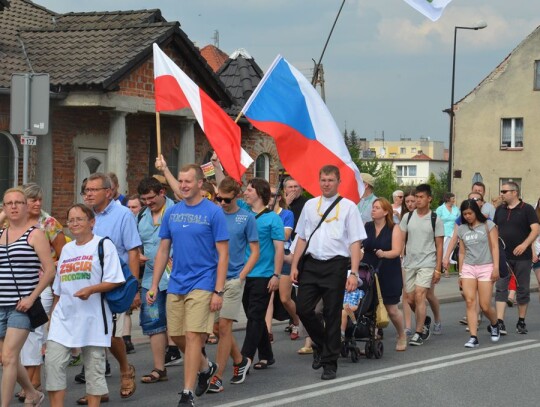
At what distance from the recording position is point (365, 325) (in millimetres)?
10977

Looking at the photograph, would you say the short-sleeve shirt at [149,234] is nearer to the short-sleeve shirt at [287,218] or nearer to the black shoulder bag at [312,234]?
the black shoulder bag at [312,234]

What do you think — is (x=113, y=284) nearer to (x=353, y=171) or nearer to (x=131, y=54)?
(x=353, y=171)

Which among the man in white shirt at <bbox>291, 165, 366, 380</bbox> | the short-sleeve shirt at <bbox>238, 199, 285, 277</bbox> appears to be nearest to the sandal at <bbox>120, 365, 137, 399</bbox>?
the short-sleeve shirt at <bbox>238, 199, 285, 277</bbox>

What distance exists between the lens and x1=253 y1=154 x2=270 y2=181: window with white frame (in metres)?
27.5

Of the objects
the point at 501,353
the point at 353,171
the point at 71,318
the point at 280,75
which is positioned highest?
the point at 280,75

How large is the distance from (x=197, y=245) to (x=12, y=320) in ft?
5.03

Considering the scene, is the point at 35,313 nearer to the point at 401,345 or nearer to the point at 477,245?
the point at 401,345

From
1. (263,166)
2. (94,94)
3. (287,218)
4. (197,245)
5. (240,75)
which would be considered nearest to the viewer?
(197,245)

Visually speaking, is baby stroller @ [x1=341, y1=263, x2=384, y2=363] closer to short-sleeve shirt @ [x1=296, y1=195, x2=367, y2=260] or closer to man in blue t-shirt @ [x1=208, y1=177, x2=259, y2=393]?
short-sleeve shirt @ [x1=296, y1=195, x2=367, y2=260]

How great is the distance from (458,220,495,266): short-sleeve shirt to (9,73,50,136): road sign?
5002mm

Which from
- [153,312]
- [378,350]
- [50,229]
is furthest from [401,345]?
[50,229]

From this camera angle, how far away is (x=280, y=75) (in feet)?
40.4

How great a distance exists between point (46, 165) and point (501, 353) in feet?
36.5

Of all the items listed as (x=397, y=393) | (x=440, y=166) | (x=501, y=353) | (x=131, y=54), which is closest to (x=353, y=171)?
(x=501, y=353)
